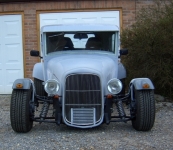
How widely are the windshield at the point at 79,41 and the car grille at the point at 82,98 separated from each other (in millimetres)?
1365

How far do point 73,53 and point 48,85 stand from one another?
126 centimetres

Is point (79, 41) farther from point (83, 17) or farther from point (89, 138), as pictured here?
point (83, 17)

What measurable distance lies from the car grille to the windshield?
1.36 m

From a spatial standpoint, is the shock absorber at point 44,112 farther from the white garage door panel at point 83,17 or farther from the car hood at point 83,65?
the white garage door panel at point 83,17

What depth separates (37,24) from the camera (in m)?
11.6

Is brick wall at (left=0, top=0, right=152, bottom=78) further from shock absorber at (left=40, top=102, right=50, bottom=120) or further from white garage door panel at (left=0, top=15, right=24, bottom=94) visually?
shock absorber at (left=40, top=102, right=50, bottom=120)

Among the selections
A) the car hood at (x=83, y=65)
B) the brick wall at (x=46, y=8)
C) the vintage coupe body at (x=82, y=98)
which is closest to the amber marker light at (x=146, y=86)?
the vintage coupe body at (x=82, y=98)

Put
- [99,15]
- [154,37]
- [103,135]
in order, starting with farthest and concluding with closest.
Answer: [99,15] < [154,37] < [103,135]

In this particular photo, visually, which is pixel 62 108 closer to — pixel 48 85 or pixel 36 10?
pixel 48 85

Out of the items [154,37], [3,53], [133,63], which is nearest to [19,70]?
[3,53]

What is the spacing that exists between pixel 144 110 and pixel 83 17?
559 centimetres

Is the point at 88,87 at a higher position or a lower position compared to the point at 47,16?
lower

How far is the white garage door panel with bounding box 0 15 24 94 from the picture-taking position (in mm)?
11672

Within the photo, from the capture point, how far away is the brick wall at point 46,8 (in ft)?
37.3
